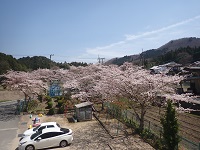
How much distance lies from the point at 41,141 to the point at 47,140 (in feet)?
1.35

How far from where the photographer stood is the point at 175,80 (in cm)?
1748

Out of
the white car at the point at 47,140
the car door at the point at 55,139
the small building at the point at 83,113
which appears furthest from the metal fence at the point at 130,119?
the car door at the point at 55,139

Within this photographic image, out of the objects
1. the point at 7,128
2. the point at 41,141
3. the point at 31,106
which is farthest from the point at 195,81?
the point at 7,128

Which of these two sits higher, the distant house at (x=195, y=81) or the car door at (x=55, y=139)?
the distant house at (x=195, y=81)

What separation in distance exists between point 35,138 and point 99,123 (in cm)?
837

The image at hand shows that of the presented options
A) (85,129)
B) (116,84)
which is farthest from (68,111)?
(116,84)

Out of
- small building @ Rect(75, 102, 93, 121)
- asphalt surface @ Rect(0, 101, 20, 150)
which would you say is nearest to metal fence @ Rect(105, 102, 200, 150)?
small building @ Rect(75, 102, 93, 121)

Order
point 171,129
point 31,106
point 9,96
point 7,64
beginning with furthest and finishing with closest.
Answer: point 7,64 < point 9,96 < point 31,106 < point 171,129

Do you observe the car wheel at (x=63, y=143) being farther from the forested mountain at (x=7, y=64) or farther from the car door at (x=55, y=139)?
the forested mountain at (x=7, y=64)

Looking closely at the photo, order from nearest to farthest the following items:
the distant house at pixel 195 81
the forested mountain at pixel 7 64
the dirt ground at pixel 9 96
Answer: the distant house at pixel 195 81 < the dirt ground at pixel 9 96 < the forested mountain at pixel 7 64

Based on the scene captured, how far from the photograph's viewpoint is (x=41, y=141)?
597 inches

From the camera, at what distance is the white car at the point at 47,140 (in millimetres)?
14959

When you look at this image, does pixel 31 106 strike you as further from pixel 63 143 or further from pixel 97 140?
pixel 97 140

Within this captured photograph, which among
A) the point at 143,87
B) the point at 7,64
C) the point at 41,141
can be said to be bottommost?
the point at 41,141
